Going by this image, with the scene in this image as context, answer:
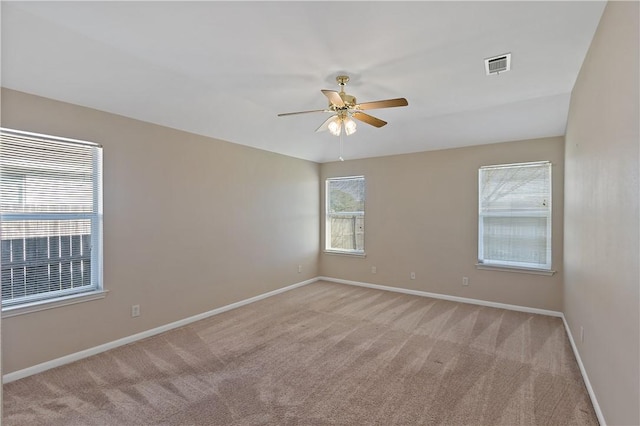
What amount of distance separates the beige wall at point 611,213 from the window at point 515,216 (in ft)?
5.32

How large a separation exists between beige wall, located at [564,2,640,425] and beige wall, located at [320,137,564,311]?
5.30 ft

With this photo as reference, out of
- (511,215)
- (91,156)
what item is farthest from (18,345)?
(511,215)

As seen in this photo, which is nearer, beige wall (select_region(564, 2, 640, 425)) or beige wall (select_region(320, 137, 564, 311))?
beige wall (select_region(564, 2, 640, 425))

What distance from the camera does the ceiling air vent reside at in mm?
2825

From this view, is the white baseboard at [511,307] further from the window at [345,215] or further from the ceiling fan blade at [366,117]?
the ceiling fan blade at [366,117]

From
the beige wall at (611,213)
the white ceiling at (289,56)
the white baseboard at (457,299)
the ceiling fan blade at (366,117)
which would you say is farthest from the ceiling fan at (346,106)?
the white baseboard at (457,299)

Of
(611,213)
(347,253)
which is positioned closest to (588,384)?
(611,213)

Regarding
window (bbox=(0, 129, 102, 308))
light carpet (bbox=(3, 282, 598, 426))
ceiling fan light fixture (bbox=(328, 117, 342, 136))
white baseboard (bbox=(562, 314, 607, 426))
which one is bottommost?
light carpet (bbox=(3, 282, 598, 426))

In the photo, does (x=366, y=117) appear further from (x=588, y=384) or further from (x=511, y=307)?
(x=511, y=307)

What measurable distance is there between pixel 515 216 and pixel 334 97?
11.2ft

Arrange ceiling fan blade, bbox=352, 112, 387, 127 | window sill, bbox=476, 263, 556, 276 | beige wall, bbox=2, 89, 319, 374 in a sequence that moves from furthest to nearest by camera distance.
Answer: window sill, bbox=476, 263, 556, 276 → ceiling fan blade, bbox=352, 112, 387, 127 → beige wall, bbox=2, 89, 319, 374

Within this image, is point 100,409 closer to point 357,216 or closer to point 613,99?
point 613,99

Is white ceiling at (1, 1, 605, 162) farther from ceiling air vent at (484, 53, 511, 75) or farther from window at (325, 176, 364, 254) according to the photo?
window at (325, 176, 364, 254)

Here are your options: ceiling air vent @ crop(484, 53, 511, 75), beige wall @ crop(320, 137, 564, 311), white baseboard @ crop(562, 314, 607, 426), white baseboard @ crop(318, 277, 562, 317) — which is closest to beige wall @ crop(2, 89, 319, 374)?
white baseboard @ crop(318, 277, 562, 317)
